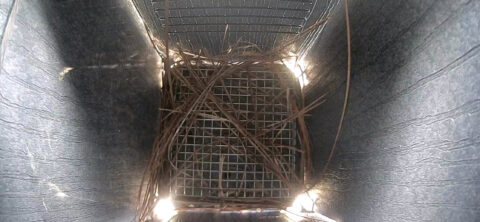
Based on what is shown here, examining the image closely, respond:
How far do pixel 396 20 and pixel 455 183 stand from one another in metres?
0.24

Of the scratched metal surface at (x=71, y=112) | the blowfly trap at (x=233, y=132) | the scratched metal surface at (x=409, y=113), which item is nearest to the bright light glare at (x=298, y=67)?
the blowfly trap at (x=233, y=132)

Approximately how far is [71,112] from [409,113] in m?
0.47

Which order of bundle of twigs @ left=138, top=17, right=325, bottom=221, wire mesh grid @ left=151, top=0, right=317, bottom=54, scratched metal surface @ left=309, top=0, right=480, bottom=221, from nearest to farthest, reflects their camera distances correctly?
scratched metal surface @ left=309, top=0, right=480, bottom=221 → wire mesh grid @ left=151, top=0, right=317, bottom=54 → bundle of twigs @ left=138, top=17, right=325, bottom=221

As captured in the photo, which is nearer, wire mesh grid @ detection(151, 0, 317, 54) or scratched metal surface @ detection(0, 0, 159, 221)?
scratched metal surface @ detection(0, 0, 159, 221)

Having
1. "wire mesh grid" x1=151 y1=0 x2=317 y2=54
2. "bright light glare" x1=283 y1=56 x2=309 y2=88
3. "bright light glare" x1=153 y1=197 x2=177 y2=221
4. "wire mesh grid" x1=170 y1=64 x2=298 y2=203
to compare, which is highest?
"wire mesh grid" x1=151 y1=0 x2=317 y2=54

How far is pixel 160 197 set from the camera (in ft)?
3.13

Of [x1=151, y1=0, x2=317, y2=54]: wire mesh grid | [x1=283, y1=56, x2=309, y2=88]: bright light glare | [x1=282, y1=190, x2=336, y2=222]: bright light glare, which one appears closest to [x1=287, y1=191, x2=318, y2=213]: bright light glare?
[x1=282, y1=190, x2=336, y2=222]: bright light glare

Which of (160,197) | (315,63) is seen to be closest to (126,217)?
(160,197)

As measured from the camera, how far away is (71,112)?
548mm

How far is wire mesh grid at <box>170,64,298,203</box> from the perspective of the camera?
3.24 ft

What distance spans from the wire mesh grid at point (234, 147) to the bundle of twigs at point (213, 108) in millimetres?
11

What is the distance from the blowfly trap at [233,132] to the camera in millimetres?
968

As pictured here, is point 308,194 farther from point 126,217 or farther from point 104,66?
point 104,66

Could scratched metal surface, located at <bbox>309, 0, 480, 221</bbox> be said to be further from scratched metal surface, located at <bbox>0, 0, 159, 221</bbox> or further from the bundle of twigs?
scratched metal surface, located at <bbox>0, 0, 159, 221</bbox>
